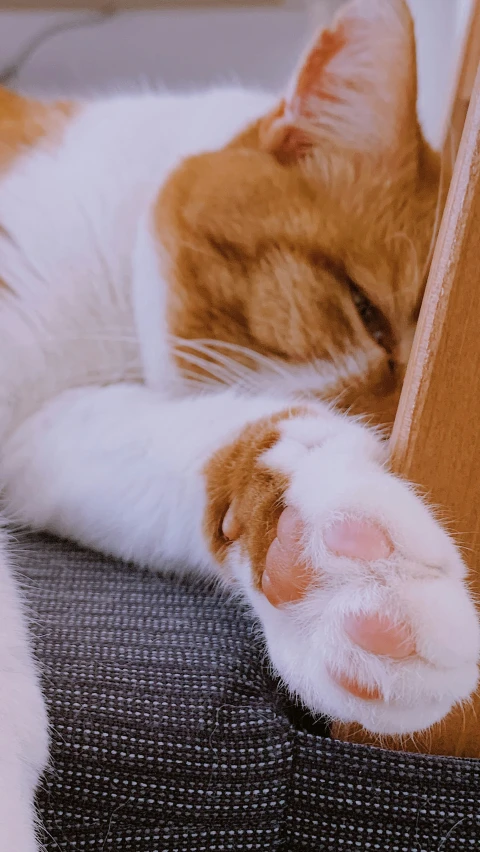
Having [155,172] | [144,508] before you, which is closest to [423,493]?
[144,508]

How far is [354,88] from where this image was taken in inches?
31.8

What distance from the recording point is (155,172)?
36.9 inches

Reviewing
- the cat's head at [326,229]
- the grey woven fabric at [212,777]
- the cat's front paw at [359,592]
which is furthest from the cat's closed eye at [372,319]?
the grey woven fabric at [212,777]

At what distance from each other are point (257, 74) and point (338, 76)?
84cm

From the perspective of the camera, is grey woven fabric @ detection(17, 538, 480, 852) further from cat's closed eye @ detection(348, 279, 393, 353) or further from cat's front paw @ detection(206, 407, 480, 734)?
cat's closed eye @ detection(348, 279, 393, 353)

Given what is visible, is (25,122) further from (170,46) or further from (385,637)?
(385,637)

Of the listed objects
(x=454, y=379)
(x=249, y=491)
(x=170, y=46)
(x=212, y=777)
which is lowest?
(x=212, y=777)

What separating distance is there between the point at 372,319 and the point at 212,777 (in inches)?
21.3

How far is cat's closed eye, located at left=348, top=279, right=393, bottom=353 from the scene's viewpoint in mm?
814

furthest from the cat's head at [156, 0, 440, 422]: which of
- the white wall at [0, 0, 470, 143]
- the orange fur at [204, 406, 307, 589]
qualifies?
the white wall at [0, 0, 470, 143]

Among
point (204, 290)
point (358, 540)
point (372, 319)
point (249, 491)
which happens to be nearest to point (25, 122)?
point (204, 290)

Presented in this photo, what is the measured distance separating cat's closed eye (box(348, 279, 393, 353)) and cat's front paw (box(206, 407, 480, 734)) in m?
0.32

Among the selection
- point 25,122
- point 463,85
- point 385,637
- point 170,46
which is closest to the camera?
point 385,637

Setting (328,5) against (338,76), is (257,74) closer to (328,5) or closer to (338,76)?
(328,5)
